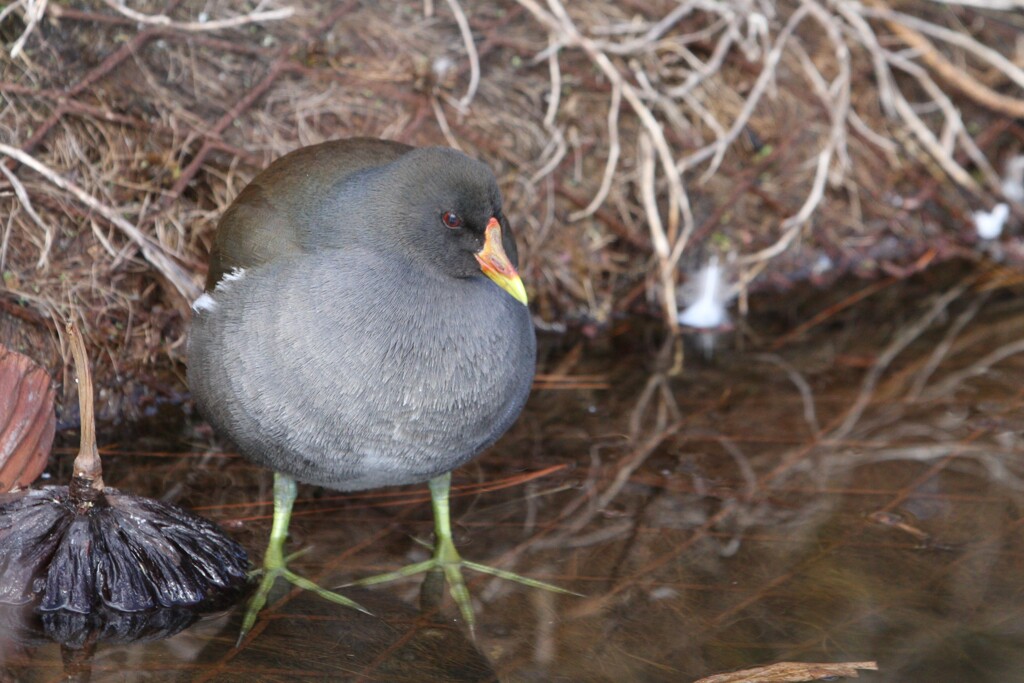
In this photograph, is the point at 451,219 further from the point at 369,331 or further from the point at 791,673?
the point at 791,673

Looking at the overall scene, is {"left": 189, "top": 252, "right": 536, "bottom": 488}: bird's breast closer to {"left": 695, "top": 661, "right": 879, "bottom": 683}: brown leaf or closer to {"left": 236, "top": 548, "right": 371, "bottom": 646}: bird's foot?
{"left": 236, "top": 548, "right": 371, "bottom": 646}: bird's foot

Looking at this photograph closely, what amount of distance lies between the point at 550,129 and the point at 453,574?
6.97ft

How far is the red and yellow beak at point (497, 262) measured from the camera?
282 centimetres

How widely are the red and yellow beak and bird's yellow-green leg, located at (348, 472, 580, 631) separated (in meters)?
0.58

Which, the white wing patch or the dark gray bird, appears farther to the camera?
the white wing patch

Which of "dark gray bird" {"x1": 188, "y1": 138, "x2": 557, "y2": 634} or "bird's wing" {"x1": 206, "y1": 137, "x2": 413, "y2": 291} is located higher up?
"bird's wing" {"x1": 206, "y1": 137, "x2": 413, "y2": 291}

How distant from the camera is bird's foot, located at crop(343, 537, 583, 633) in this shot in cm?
291

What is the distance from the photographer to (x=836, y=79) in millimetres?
5031

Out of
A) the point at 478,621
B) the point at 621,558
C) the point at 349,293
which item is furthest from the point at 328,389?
the point at 621,558

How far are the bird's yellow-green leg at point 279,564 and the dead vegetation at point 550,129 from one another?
2.89 ft

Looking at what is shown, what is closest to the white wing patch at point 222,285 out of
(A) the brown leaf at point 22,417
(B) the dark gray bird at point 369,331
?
(B) the dark gray bird at point 369,331

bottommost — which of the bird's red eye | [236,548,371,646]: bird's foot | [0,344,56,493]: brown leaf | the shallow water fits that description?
the shallow water

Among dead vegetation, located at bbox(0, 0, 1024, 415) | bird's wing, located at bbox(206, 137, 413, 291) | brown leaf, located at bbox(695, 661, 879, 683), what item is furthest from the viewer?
dead vegetation, located at bbox(0, 0, 1024, 415)

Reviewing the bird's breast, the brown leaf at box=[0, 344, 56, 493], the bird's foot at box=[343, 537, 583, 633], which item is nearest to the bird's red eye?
the bird's breast
